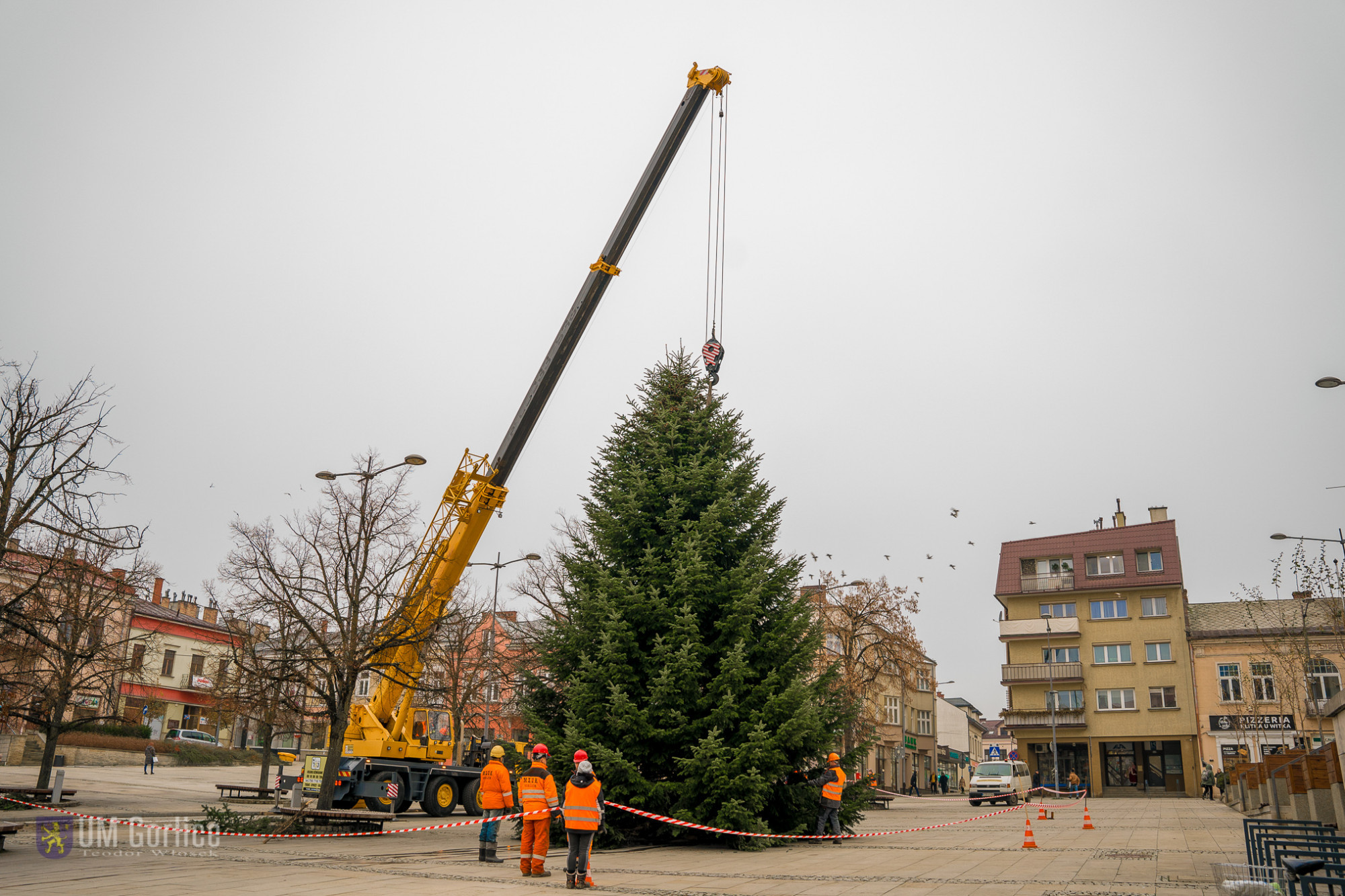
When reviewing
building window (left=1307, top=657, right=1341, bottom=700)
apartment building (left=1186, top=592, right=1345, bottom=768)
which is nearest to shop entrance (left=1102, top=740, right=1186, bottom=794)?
apartment building (left=1186, top=592, right=1345, bottom=768)

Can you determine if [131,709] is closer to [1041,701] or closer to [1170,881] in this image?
[1041,701]

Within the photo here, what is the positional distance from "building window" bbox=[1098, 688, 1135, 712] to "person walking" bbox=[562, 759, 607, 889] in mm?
47741

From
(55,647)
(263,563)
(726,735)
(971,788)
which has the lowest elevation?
(971,788)

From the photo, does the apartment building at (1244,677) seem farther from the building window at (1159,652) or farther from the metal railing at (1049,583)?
the metal railing at (1049,583)

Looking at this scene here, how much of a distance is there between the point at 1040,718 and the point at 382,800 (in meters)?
42.1

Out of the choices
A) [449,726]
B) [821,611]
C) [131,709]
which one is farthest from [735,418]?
[131,709]

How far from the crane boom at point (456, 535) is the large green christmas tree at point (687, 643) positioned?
9.19 feet

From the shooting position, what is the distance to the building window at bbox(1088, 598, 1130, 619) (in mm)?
52344

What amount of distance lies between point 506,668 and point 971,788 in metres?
20.7

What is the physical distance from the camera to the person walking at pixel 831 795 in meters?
16.2

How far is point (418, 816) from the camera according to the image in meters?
23.2

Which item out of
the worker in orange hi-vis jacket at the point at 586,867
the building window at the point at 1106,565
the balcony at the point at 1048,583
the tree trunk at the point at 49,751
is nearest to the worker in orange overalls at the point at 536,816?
the worker in orange hi-vis jacket at the point at 586,867

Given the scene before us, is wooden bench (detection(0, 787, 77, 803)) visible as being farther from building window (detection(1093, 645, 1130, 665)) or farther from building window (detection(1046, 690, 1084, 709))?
building window (detection(1093, 645, 1130, 665))

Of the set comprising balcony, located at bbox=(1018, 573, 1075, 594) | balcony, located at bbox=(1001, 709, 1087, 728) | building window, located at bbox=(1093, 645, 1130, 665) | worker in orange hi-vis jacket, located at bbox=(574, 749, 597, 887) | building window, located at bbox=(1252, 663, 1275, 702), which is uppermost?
balcony, located at bbox=(1018, 573, 1075, 594)
